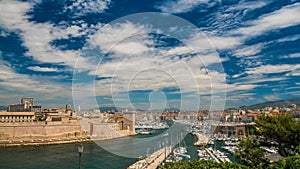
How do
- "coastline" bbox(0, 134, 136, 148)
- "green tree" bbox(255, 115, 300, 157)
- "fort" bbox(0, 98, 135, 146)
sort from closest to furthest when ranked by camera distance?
"green tree" bbox(255, 115, 300, 157) → "coastline" bbox(0, 134, 136, 148) → "fort" bbox(0, 98, 135, 146)

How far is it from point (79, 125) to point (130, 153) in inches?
463

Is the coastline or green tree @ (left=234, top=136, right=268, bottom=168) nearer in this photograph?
green tree @ (left=234, top=136, right=268, bottom=168)

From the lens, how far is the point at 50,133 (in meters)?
25.2

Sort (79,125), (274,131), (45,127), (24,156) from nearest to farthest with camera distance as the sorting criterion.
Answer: (274,131) → (24,156) → (45,127) → (79,125)

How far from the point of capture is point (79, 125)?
28.7 meters

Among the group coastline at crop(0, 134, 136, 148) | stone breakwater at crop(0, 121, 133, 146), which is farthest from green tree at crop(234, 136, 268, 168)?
stone breakwater at crop(0, 121, 133, 146)

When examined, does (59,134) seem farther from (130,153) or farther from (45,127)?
(130,153)

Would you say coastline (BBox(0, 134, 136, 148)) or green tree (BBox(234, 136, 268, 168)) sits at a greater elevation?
green tree (BBox(234, 136, 268, 168))

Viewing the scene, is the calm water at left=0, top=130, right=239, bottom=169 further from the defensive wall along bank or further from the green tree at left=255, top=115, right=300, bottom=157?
the green tree at left=255, top=115, right=300, bottom=157

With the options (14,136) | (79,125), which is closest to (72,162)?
(14,136)

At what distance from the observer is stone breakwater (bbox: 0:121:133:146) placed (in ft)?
74.2

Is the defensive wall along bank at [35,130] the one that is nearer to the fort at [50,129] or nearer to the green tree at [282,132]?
the fort at [50,129]

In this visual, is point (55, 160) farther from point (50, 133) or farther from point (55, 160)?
point (50, 133)

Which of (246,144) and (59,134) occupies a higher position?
(246,144)
